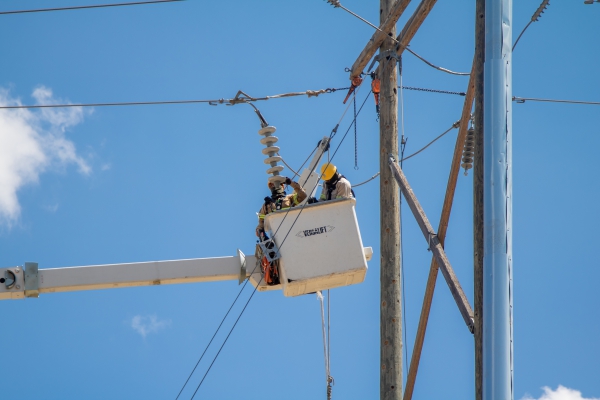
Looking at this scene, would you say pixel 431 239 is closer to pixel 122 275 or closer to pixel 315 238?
pixel 315 238

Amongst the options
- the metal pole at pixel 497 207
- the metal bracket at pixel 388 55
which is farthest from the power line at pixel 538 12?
the metal pole at pixel 497 207

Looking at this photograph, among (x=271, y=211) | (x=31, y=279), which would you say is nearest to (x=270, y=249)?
(x=271, y=211)

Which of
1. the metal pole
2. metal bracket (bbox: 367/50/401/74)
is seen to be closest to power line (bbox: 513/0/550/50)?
metal bracket (bbox: 367/50/401/74)

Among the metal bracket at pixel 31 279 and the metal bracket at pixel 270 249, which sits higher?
the metal bracket at pixel 31 279

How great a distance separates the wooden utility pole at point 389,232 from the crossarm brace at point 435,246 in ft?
0.88

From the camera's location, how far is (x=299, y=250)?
1248 cm

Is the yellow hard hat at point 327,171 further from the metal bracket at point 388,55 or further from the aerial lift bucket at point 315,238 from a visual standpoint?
the metal bracket at point 388,55

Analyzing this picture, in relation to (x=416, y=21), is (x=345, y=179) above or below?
below

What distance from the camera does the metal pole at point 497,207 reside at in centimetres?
909

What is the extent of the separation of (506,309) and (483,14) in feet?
7.89

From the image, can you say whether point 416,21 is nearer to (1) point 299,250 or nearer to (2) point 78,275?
(1) point 299,250

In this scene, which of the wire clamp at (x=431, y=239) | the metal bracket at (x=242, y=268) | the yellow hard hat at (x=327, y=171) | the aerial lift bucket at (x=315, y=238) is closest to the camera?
the wire clamp at (x=431, y=239)

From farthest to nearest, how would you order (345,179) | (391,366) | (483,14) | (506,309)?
(345,179)
(391,366)
(483,14)
(506,309)

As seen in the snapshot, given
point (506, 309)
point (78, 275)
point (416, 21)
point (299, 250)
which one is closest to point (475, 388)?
point (506, 309)
